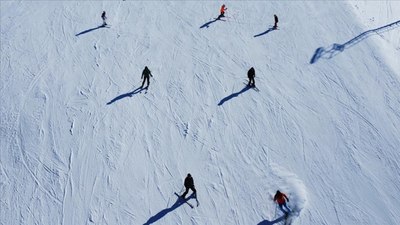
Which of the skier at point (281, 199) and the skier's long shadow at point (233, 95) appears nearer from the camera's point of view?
the skier at point (281, 199)

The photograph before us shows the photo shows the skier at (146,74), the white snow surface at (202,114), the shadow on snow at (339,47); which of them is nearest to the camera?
the white snow surface at (202,114)

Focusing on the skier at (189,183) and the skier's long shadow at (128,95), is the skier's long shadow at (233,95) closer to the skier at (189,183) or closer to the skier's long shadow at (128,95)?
the skier's long shadow at (128,95)

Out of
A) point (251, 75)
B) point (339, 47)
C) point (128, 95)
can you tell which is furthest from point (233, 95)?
point (339, 47)

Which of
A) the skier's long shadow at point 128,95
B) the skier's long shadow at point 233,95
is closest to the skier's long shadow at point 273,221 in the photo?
the skier's long shadow at point 233,95

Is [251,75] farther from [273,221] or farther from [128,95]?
[273,221]

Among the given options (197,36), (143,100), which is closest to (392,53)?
(197,36)

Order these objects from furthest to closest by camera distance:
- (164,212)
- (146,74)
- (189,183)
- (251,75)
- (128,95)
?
(128,95)
(146,74)
(251,75)
(164,212)
(189,183)

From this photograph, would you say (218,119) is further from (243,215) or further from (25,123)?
(25,123)

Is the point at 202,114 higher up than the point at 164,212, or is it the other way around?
the point at 202,114

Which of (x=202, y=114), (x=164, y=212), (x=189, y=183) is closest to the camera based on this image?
(x=189, y=183)
